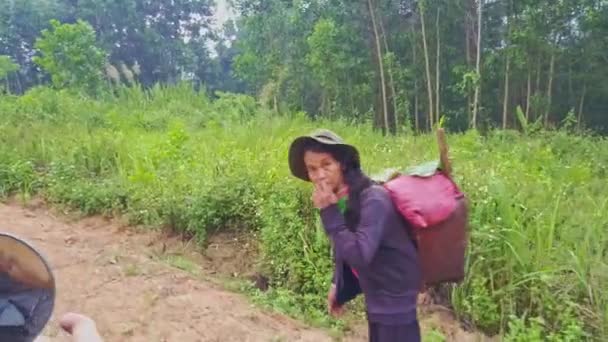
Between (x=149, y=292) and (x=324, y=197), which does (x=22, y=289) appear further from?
(x=149, y=292)

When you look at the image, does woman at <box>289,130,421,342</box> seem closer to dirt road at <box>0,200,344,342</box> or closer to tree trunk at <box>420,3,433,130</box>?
dirt road at <box>0,200,344,342</box>

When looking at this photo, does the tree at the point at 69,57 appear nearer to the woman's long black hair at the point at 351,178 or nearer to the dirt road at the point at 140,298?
the dirt road at the point at 140,298

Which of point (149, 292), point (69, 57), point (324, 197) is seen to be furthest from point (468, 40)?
point (324, 197)

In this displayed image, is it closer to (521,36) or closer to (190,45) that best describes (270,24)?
(521,36)

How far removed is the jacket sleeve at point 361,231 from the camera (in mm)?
2016

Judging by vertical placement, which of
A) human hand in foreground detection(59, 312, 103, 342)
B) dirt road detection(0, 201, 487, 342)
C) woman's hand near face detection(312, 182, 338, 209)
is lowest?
dirt road detection(0, 201, 487, 342)

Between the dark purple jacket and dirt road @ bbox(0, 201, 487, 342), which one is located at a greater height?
the dark purple jacket

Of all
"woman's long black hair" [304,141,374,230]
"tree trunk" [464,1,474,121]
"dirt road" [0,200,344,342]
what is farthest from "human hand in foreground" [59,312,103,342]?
"tree trunk" [464,1,474,121]

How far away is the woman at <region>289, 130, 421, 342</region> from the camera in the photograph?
2041 mm

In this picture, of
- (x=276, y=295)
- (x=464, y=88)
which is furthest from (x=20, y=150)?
(x=464, y=88)

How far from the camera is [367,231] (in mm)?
2029

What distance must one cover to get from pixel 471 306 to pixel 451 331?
0.18 metres

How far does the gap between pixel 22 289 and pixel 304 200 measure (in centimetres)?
339

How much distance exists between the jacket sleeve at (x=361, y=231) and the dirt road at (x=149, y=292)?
1523mm
